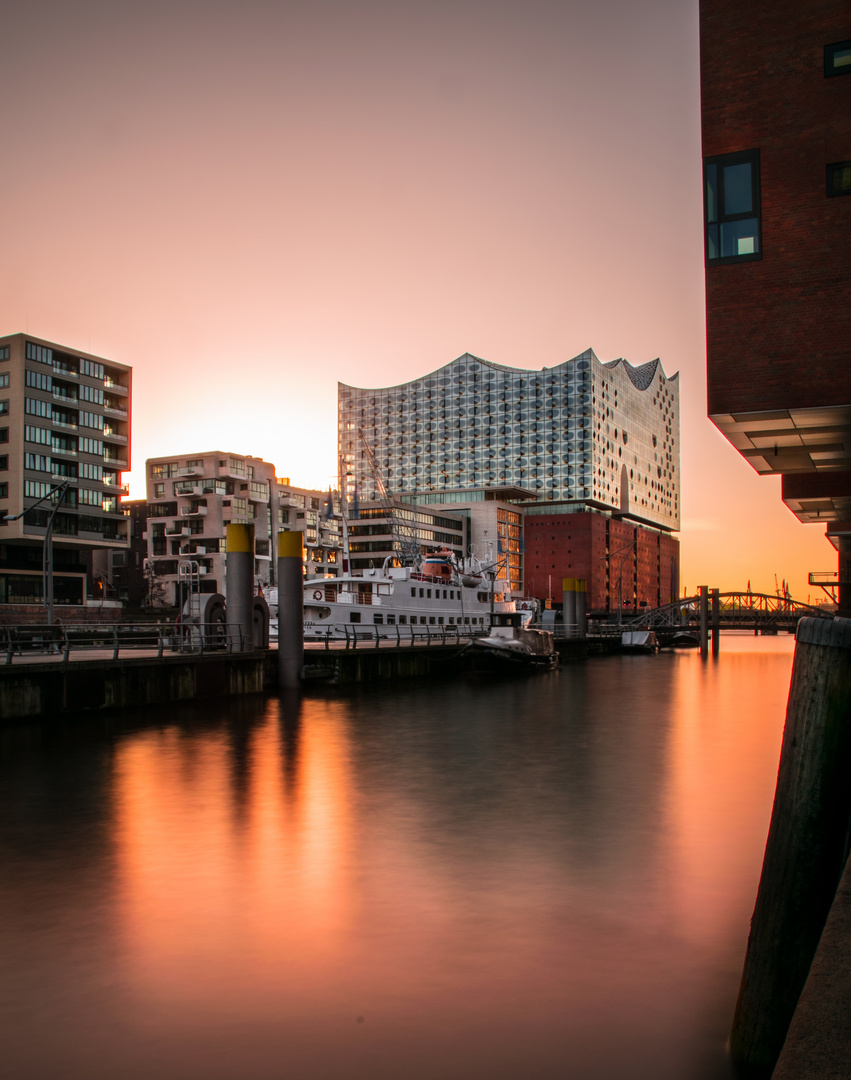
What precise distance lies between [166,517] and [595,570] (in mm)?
84395

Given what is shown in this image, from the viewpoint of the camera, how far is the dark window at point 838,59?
2312 centimetres

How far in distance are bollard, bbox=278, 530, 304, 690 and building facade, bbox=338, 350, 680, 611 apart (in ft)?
403

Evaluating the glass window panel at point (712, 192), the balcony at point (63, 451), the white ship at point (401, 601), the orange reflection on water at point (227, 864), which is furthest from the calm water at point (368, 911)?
the balcony at point (63, 451)

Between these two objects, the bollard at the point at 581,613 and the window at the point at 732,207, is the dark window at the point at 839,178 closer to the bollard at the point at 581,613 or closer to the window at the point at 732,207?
the window at the point at 732,207

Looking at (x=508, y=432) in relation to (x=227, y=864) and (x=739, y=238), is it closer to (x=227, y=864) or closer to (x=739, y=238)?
(x=739, y=238)

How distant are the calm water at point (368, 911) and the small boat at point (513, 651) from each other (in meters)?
33.4

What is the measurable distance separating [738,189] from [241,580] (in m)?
20.0

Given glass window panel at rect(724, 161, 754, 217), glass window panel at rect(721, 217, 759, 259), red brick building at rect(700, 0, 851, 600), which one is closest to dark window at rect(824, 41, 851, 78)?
red brick building at rect(700, 0, 851, 600)

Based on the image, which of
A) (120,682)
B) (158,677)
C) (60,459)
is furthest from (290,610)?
(60,459)

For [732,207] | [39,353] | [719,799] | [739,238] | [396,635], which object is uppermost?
[39,353]

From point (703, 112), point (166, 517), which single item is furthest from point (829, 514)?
point (166, 517)

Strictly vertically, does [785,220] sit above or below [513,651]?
above

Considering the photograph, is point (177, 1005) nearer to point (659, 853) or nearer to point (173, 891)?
point (173, 891)

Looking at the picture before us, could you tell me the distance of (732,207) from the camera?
24219 mm
